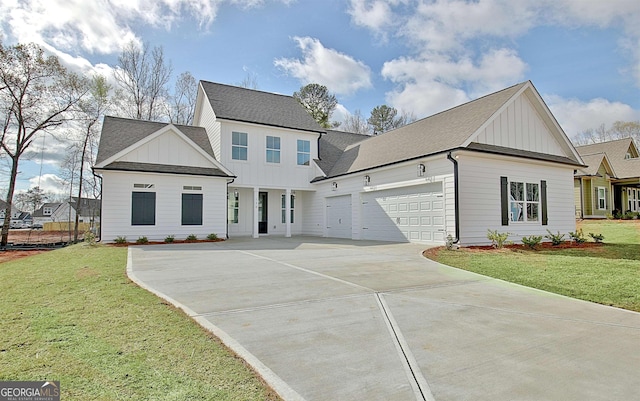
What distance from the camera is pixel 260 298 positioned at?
5.19 metres

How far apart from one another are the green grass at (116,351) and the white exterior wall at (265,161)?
527 inches

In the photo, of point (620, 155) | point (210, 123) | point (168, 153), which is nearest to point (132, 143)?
point (168, 153)

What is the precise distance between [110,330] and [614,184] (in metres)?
36.1

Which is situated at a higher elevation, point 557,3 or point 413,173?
point 557,3

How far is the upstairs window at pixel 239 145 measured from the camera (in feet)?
60.3

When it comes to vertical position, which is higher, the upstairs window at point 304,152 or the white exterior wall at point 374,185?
the upstairs window at point 304,152

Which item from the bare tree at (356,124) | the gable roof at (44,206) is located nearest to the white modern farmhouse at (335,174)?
the bare tree at (356,124)

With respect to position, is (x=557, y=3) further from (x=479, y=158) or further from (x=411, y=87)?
(x=411, y=87)

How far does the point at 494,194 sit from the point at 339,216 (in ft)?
25.4

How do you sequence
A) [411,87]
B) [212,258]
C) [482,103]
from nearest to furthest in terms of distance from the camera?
[212,258], [482,103], [411,87]

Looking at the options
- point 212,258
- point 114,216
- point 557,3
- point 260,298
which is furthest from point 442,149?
point 114,216

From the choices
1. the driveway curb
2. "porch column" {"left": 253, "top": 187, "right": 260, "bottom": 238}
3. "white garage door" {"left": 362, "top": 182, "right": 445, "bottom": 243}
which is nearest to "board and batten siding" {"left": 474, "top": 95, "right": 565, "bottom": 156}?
"white garage door" {"left": 362, "top": 182, "right": 445, "bottom": 243}

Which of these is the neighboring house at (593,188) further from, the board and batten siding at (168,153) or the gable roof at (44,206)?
the gable roof at (44,206)

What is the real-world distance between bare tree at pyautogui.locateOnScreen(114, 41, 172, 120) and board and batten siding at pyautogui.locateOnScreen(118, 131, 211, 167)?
14818mm
